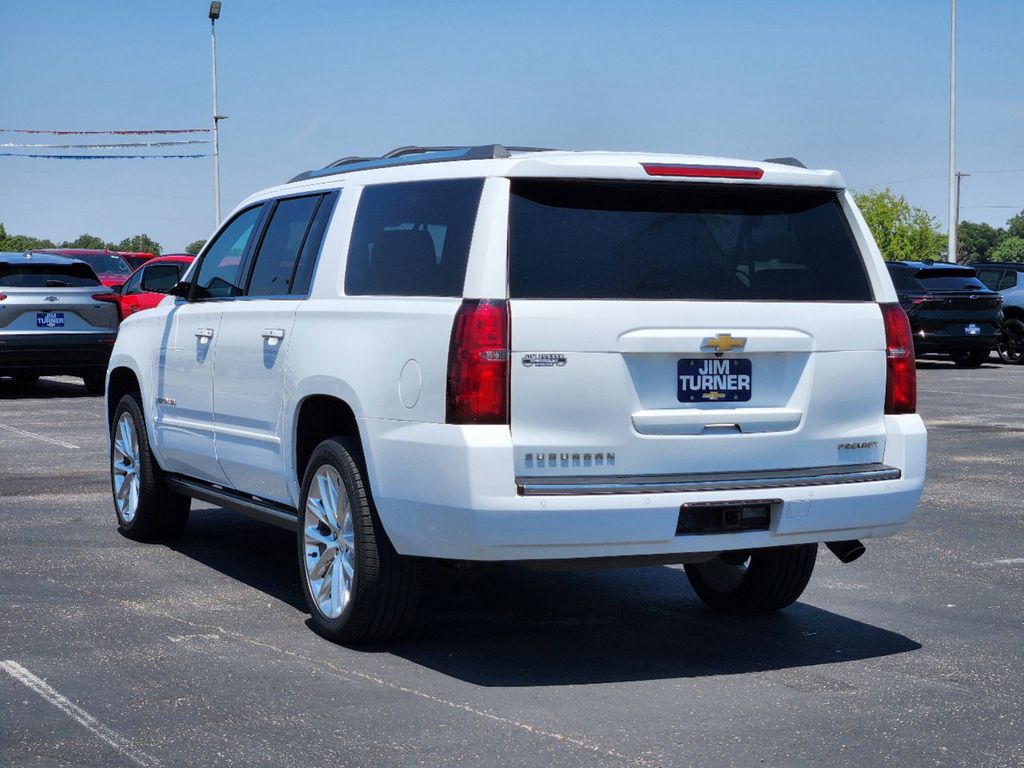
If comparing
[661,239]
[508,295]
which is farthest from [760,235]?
[508,295]

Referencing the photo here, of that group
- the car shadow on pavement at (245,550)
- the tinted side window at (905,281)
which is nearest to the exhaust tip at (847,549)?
the car shadow on pavement at (245,550)

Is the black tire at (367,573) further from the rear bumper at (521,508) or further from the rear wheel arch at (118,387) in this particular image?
the rear wheel arch at (118,387)

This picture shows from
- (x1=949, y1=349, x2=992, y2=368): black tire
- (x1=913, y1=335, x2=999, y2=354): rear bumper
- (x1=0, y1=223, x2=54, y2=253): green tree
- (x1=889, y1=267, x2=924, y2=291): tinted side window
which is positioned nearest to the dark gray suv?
(x1=949, y1=349, x2=992, y2=368): black tire

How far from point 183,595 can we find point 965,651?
11.5 ft

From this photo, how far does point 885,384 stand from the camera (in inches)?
239

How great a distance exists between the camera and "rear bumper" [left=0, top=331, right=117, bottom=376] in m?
18.9

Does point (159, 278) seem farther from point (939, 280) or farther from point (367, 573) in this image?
point (939, 280)

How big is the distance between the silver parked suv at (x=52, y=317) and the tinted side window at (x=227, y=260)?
38.7 ft

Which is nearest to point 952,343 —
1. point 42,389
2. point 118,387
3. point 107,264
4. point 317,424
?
point 42,389

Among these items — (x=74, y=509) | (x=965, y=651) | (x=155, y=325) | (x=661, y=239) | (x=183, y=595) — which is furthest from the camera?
(x=74, y=509)

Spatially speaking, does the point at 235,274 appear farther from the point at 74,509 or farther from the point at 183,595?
the point at 74,509

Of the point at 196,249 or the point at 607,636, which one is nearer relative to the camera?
the point at 607,636

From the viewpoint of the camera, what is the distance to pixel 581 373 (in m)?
5.46

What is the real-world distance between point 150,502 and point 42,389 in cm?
1416
